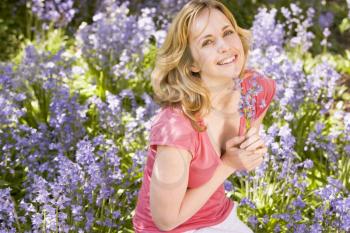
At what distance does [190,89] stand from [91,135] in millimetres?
1870

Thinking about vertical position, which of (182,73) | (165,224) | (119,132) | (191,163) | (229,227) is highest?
(182,73)

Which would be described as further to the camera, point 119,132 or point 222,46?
point 119,132

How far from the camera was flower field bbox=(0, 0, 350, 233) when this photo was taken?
319cm

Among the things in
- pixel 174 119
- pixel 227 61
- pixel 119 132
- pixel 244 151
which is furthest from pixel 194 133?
pixel 119 132

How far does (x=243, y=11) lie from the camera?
624 cm

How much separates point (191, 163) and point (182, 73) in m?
0.36

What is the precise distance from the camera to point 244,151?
245 cm

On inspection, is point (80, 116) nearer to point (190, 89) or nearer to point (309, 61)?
point (190, 89)

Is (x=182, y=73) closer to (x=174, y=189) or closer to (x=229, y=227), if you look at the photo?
(x=174, y=189)

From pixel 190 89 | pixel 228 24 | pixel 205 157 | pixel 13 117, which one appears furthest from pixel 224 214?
pixel 13 117

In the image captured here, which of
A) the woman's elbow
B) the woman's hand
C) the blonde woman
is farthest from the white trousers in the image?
the woman's hand

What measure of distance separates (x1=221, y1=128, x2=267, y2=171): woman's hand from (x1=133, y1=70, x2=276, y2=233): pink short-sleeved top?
0.06m

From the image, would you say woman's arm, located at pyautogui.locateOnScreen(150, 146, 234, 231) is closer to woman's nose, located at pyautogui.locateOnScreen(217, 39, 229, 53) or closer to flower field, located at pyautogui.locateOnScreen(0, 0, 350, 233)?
woman's nose, located at pyautogui.locateOnScreen(217, 39, 229, 53)

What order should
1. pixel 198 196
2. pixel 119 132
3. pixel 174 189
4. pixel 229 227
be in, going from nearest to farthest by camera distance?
pixel 174 189
pixel 198 196
pixel 229 227
pixel 119 132
